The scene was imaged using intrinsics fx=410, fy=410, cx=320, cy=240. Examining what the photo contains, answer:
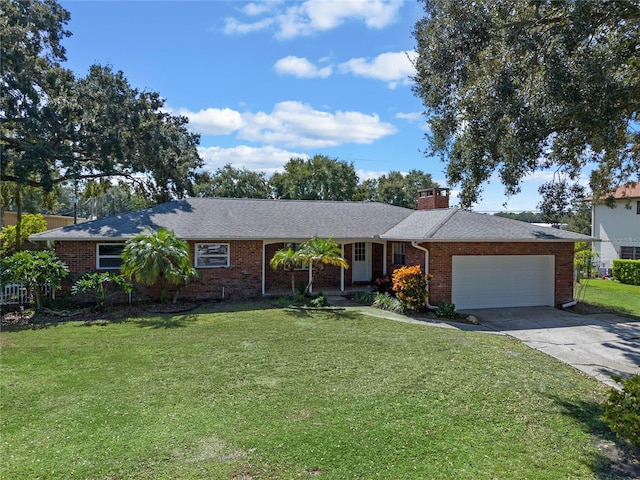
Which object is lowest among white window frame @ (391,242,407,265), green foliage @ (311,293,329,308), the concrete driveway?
the concrete driveway

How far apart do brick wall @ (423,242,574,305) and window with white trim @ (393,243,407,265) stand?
7.99ft

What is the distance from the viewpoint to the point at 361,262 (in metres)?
18.4

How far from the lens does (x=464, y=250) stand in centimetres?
1358

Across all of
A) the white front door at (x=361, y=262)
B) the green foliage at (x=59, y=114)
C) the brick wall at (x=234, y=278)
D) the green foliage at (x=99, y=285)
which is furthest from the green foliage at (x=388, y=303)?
the green foliage at (x=59, y=114)

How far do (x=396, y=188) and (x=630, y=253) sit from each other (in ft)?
71.1

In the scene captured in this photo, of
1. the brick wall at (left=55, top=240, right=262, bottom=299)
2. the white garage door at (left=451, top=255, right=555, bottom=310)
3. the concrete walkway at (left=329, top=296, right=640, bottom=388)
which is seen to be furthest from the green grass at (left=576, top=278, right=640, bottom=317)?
the brick wall at (left=55, top=240, right=262, bottom=299)

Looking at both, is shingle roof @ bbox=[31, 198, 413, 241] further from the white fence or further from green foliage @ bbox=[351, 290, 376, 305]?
green foliage @ bbox=[351, 290, 376, 305]

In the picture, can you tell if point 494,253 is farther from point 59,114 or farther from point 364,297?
point 59,114

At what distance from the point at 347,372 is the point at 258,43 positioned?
1021cm

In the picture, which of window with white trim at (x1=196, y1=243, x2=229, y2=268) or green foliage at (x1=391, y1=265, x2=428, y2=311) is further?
window with white trim at (x1=196, y1=243, x2=229, y2=268)

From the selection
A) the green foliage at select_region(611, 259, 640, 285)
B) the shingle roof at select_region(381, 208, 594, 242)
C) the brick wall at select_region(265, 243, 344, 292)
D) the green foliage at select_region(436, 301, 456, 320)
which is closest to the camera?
the green foliage at select_region(436, 301, 456, 320)

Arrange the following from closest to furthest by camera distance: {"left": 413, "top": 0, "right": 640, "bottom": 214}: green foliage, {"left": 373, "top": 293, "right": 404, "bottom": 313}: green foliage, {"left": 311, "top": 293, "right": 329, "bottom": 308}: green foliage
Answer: {"left": 413, "top": 0, "right": 640, "bottom": 214}: green foliage → {"left": 373, "top": 293, "right": 404, "bottom": 313}: green foliage → {"left": 311, "top": 293, "right": 329, "bottom": 308}: green foliage

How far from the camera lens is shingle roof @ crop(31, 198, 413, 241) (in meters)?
14.3

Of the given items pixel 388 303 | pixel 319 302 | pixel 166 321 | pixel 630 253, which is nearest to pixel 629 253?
pixel 630 253
